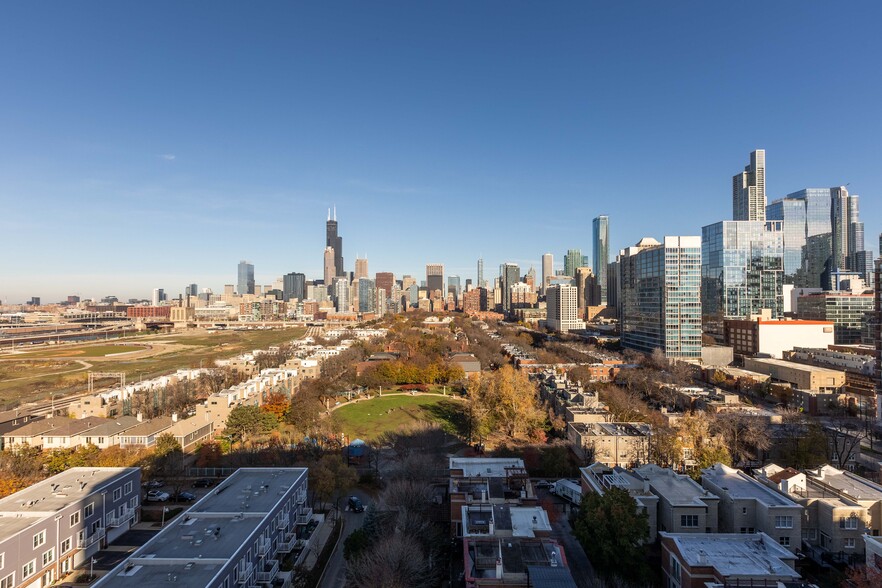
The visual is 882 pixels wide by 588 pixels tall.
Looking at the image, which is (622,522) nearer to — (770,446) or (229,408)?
(770,446)

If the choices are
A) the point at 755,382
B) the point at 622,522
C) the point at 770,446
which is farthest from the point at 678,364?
the point at 622,522

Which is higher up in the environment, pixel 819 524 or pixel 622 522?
pixel 622 522

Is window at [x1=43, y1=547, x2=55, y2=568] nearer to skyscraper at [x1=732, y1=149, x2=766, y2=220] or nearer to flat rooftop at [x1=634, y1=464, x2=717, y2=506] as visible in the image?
flat rooftop at [x1=634, y1=464, x2=717, y2=506]

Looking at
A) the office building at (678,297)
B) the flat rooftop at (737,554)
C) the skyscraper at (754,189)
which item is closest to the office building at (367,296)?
the skyscraper at (754,189)

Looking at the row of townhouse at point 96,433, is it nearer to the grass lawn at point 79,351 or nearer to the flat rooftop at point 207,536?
the flat rooftop at point 207,536

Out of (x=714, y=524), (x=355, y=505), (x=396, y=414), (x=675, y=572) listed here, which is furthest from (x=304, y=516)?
(x=396, y=414)
